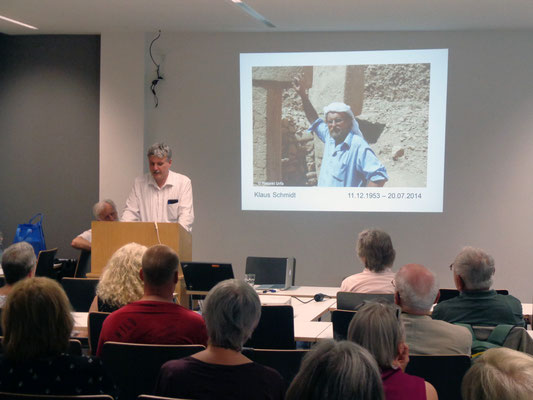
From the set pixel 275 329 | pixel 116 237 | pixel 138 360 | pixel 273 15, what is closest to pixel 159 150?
pixel 116 237

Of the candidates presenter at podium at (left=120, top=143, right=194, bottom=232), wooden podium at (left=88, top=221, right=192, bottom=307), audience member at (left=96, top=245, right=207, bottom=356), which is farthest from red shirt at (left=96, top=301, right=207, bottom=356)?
presenter at podium at (left=120, top=143, right=194, bottom=232)

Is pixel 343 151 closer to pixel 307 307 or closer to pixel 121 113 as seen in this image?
pixel 121 113

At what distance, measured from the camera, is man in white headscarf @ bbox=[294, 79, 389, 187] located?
7.12 metres

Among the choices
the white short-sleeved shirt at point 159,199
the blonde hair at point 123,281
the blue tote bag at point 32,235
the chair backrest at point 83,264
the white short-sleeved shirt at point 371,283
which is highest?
the white short-sleeved shirt at point 159,199

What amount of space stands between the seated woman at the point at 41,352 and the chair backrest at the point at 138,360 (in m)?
0.31

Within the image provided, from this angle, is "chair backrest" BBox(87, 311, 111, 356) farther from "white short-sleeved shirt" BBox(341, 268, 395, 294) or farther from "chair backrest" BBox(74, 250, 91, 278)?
"chair backrest" BBox(74, 250, 91, 278)

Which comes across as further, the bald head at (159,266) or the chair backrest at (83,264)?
the chair backrest at (83,264)

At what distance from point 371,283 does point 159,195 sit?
2728 millimetres

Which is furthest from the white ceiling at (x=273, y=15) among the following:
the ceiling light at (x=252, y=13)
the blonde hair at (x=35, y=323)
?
the blonde hair at (x=35, y=323)

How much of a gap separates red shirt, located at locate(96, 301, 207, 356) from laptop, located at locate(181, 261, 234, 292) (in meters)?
1.46

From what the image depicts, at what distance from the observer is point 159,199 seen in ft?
20.1

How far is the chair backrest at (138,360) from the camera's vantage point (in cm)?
259

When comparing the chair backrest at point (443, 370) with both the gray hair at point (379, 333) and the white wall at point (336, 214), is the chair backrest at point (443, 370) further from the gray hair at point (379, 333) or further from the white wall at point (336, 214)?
the white wall at point (336, 214)

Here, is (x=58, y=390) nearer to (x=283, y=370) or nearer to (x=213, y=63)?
(x=283, y=370)
